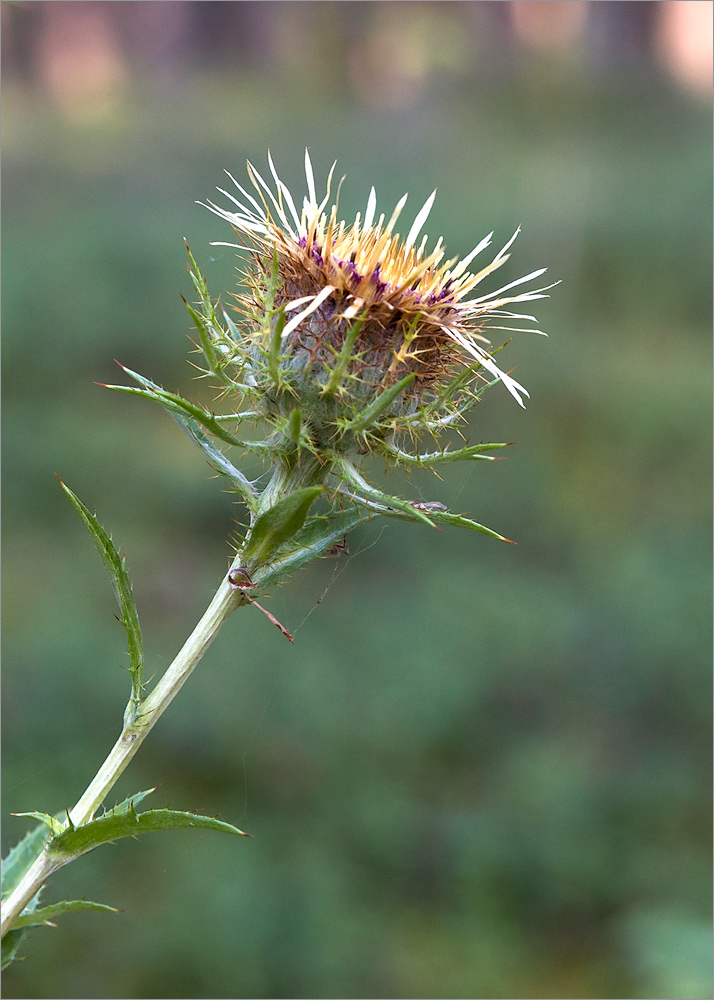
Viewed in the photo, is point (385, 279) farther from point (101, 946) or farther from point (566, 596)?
point (566, 596)

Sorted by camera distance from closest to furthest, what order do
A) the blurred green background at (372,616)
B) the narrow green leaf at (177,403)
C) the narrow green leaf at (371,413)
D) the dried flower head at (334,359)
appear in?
the narrow green leaf at (177,403)
the narrow green leaf at (371,413)
the dried flower head at (334,359)
the blurred green background at (372,616)

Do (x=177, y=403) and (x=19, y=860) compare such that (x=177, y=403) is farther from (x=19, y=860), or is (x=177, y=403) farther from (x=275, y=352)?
(x=19, y=860)

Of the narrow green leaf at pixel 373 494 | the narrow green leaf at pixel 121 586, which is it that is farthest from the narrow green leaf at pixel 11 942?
the narrow green leaf at pixel 373 494

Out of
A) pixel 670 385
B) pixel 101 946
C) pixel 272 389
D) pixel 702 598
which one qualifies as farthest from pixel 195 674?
pixel 670 385

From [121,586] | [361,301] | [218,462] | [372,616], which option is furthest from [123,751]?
[372,616]

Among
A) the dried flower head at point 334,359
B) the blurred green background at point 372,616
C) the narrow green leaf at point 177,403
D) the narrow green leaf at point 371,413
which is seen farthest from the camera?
the blurred green background at point 372,616

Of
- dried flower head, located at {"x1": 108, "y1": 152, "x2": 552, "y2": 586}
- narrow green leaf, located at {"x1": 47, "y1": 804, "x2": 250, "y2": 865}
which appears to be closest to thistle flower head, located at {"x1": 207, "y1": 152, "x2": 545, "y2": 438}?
dried flower head, located at {"x1": 108, "y1": 152, "x2": 552, "y2": 586}

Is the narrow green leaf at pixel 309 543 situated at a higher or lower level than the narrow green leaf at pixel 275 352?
lower

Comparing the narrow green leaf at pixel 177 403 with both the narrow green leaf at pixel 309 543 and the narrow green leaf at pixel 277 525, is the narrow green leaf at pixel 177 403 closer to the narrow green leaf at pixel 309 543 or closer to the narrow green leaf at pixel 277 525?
the narrow green leaf at pixel 277 525
